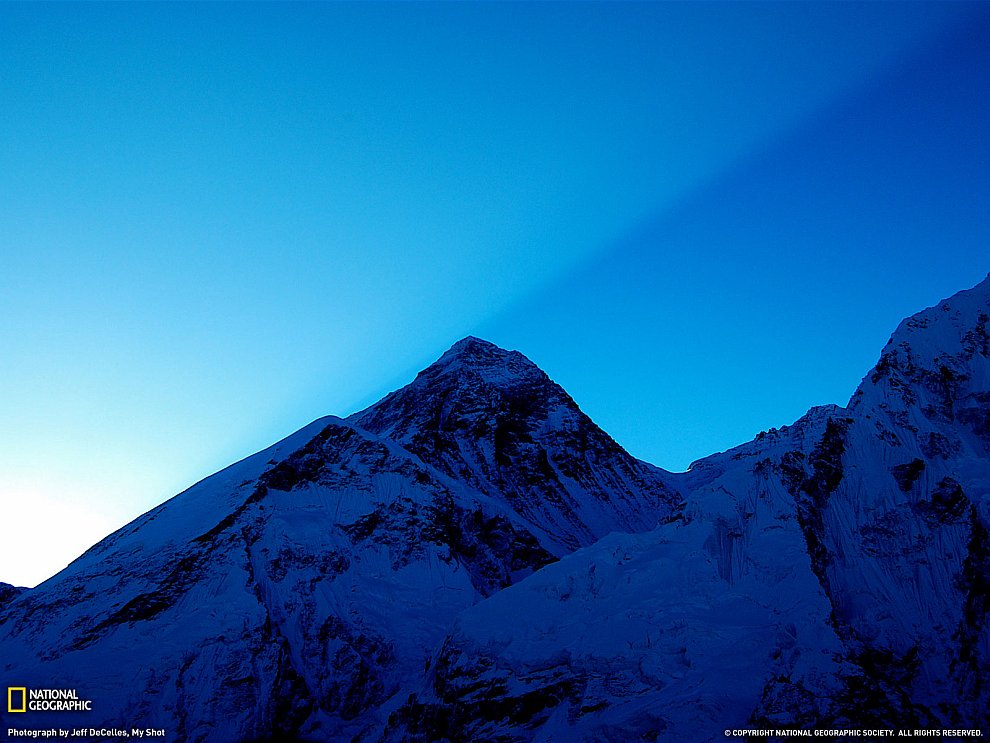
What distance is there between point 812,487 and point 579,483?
211 ft

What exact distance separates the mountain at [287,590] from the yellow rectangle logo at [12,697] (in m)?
1.51

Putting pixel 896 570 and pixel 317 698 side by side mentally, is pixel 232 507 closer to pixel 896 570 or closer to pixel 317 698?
pixel 317 698

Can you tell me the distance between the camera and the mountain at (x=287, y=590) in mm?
71812

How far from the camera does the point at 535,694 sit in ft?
204

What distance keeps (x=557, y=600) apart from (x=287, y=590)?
94.1 feet

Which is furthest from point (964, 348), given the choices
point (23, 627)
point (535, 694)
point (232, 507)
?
point (23, 627)

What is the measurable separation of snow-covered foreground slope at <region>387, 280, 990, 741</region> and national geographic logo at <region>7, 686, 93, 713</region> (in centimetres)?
2558

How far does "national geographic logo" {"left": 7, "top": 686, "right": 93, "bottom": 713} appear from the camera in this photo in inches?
2655

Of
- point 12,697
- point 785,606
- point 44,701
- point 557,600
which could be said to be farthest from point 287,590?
point 785,606

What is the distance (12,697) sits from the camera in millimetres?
68500

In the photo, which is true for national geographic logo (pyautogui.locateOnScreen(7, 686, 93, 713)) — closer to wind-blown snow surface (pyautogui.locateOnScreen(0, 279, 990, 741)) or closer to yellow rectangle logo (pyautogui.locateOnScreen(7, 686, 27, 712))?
yellow rectangle logo (pyautogui.locateOnScreen(7, 686, 27, 712))

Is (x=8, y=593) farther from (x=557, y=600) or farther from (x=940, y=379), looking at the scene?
(x=940, y=379)

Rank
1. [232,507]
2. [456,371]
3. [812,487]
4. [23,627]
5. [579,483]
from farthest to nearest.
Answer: [456,371], [579,483], [232,507], [23,627], [812,487]

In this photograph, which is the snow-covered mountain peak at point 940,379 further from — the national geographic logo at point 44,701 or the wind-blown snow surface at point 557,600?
the national geographic logo at point 44,701
